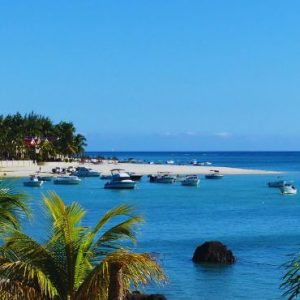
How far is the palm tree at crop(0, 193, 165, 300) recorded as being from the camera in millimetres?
12539

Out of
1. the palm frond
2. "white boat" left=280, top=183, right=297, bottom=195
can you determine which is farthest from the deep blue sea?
the palm frond

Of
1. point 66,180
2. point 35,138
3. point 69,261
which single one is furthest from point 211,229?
point 35,138

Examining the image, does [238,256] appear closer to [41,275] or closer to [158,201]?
[41,275]

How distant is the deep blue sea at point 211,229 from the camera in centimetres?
3788

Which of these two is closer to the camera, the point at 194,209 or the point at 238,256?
the point at 238,256

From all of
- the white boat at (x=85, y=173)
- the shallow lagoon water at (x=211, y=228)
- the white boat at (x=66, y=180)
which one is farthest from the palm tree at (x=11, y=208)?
the white boat at (x=85, y=173)

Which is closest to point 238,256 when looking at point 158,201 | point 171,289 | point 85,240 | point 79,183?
point 171,289

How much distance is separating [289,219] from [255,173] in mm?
111635

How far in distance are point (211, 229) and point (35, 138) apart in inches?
4829

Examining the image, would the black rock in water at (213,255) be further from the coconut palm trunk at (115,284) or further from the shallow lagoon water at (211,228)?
the coconut palm trunk at (115,284)

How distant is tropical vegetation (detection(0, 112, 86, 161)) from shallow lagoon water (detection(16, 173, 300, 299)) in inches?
1246

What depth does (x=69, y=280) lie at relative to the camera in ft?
42.8

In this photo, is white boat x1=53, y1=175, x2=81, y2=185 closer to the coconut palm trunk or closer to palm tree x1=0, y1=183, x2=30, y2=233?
palm tree x1=0, y1=183, x2=30, y2=233

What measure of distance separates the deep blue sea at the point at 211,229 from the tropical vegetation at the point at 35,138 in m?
33.9
